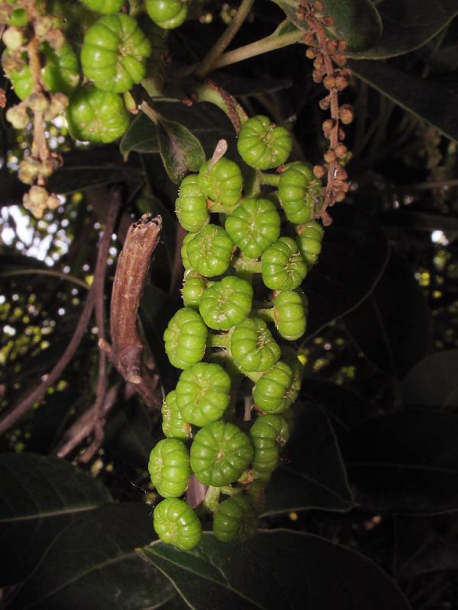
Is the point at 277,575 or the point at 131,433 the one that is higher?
the point at 277,575

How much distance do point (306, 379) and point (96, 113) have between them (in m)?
1.07

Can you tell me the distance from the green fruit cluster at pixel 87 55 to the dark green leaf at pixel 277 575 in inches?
17.1

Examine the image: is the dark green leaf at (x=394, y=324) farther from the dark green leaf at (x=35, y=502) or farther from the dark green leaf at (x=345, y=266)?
the dark green leaf at (x=35, y=502)

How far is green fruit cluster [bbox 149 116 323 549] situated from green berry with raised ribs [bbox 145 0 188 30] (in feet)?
0.34

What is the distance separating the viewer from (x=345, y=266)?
1.05 metres

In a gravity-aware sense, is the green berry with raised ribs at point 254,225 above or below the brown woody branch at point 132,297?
above

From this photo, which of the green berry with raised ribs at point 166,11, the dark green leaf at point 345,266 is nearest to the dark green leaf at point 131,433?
the dark green leaf at point 345,266

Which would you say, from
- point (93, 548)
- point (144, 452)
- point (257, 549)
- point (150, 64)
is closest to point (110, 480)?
point (144, 452)

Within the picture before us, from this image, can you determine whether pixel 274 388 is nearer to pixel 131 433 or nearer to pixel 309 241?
pixel 309 241

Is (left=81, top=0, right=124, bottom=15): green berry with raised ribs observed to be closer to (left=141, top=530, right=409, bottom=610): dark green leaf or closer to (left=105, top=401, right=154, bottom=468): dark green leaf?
(left=141, top=530, right=409, bottom=610): dark green leaf

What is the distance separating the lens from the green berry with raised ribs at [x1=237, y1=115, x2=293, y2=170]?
55cm

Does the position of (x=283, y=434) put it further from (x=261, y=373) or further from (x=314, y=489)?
(x=314, y=489)

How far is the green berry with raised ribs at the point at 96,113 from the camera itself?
1.56ft

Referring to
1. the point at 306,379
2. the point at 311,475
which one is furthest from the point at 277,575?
the point at 306,379
